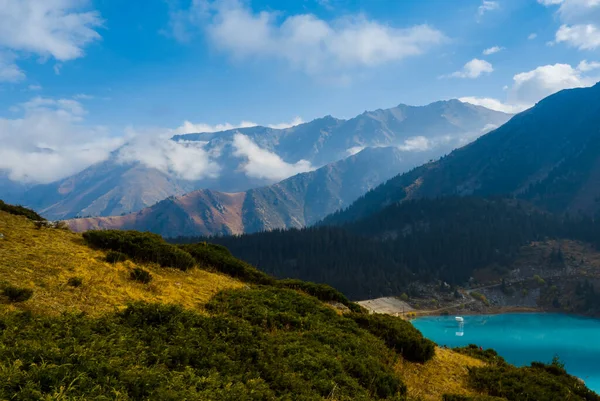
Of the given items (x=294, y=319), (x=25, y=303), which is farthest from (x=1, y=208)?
(x=294, y=319)

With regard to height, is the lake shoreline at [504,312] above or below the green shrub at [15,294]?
below

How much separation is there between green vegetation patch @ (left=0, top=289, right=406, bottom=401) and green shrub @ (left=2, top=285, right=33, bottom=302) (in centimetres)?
149

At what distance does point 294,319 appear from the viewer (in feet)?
53.0

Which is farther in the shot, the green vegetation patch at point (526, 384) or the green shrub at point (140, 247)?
the green shrub at point (140, 247)

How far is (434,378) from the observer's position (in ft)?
52.0

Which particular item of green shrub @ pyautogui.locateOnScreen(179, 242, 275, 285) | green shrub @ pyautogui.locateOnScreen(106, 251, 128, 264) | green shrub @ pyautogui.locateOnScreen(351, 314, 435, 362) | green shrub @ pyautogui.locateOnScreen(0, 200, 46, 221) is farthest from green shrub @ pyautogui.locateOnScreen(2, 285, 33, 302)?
green shrub @ pyautogui.locateOnScreen(351, 314, 435, 362)

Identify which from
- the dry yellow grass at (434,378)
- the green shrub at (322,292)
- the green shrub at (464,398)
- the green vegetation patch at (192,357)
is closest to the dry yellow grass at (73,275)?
the green vegetation patch at (192,357)

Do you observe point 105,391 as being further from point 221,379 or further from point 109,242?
point 109,242

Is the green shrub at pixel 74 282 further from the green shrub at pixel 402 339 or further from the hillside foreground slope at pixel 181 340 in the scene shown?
the green shrub at pixel 402 339

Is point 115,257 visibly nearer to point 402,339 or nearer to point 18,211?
point 18,211

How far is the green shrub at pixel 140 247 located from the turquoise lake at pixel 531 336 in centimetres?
8567

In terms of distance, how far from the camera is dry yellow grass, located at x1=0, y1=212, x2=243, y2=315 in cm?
1274

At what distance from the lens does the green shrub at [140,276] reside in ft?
54.6

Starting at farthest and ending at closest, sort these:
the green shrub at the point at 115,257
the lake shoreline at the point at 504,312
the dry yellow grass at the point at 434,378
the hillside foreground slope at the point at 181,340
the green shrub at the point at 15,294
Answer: the lake shoreline at the point at 504,312 → the green shrub at the point at 115,257 → the dry yellow grass at the point at 434,378 → the green shrub at the point at 15,294 → the hillside foreground slope at the point at 181,340
